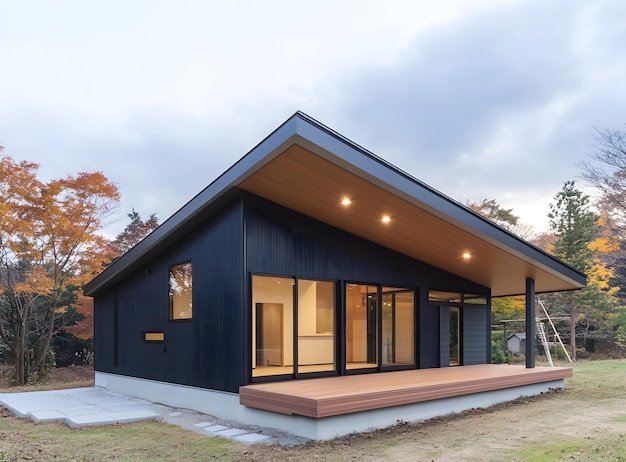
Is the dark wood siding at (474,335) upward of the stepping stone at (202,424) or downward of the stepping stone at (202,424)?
upward

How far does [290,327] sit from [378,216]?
7.22 feet

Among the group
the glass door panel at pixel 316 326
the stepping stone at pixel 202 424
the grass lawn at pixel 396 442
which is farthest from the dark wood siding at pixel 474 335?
the stepping stone at pixel 202 424

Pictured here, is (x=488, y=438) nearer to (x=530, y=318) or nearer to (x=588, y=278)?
(x=530, y=318)

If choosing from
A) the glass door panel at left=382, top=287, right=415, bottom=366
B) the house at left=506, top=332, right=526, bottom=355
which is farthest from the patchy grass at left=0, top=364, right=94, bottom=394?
the house at left=506, top=332, right=526, bottom=355

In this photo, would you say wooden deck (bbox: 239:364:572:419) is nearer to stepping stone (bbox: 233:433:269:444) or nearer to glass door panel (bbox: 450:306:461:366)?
stepping stone (bbox: 233:433:269:444)

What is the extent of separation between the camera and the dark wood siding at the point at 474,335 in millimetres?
11500

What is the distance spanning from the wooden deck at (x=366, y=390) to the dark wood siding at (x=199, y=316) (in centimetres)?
81

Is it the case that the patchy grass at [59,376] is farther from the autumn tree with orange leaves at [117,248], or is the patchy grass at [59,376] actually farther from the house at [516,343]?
the house at [516,343]

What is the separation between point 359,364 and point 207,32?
8.19 m

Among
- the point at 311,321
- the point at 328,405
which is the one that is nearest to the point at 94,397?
the point at 311,321

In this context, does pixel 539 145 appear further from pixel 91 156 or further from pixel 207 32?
pixel 91 156

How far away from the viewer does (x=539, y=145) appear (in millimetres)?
16125

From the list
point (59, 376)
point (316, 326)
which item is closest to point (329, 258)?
point (316, 326)

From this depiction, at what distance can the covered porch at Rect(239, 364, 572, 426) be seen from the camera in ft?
19.7
